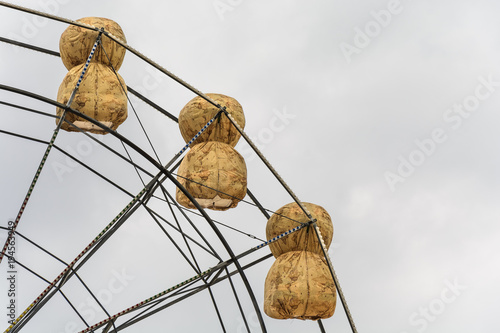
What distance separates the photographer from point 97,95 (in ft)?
54.7

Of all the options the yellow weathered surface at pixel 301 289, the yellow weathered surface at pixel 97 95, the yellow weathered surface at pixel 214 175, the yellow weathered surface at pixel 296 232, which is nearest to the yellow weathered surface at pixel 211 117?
the yellow weathered surface at pixel 214 175

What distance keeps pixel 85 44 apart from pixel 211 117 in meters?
2.98

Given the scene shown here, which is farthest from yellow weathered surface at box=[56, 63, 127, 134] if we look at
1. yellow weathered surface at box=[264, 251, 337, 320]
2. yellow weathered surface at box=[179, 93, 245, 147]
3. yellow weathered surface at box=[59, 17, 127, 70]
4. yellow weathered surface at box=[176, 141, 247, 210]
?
yellow weathered surface at box=[264, 251, 337, 320]

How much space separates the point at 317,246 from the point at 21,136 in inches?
274

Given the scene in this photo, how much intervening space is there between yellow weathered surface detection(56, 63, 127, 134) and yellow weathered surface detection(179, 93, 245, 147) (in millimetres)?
1422

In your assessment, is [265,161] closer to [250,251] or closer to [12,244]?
[250,251]

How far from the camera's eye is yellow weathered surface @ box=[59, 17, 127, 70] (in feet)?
56.4

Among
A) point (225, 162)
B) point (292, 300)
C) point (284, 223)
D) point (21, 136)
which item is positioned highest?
point (21, 136)

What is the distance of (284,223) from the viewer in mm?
17531

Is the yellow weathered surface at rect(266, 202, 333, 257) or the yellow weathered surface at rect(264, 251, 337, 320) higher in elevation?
the yellow weathered surface at rect(266, 202, 333, 257)

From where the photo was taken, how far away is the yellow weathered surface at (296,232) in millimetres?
17266

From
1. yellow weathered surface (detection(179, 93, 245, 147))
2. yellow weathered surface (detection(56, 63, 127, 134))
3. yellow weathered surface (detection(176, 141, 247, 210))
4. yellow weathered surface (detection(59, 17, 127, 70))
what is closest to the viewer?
yellow weathered surface (detection(56, 63, 127, 134))

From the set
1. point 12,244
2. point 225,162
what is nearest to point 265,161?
point 225,162

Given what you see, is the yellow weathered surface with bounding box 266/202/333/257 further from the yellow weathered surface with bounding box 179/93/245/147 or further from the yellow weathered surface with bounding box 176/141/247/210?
the yellow weathered surface with bounding box 179/93/245/147
